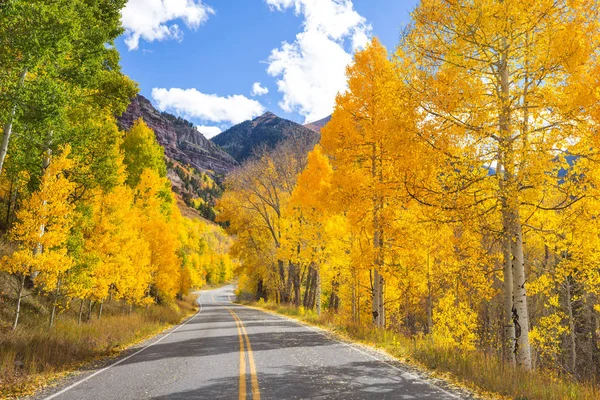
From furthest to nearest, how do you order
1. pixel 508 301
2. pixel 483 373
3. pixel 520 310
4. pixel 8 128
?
pixel 8 128 → pixel 508 301 → pixel 520 310 → pixel 483 373

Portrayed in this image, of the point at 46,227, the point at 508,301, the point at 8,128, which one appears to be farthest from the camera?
the point at 46,227

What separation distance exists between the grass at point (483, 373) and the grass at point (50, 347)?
8802mm

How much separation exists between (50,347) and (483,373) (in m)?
11.2

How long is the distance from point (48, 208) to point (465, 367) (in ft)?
44.5

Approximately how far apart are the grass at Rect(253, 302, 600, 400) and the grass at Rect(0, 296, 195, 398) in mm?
8802

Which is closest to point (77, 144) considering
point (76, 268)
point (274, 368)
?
A: point (76, 268)

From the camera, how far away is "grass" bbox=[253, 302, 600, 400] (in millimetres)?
6398

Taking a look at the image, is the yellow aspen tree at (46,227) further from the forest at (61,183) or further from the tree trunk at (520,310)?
the tree trunk at (520,310)

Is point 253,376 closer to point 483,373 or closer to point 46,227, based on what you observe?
point 483,373

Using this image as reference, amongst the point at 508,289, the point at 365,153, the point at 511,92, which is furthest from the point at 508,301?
the point at 365,153

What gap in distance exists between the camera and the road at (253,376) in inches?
265

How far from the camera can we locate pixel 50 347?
34.9ft

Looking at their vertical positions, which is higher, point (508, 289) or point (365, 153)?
point (365, 153)

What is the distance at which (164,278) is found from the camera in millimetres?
27625
